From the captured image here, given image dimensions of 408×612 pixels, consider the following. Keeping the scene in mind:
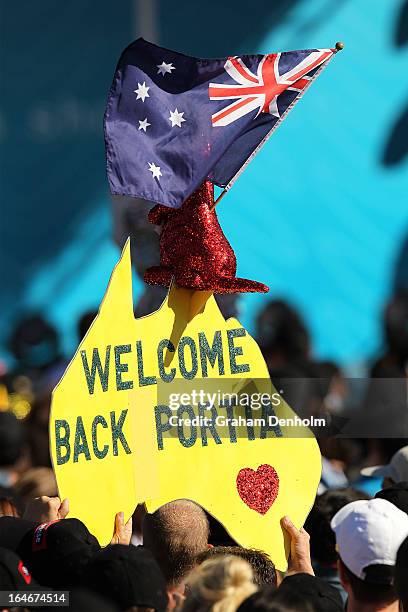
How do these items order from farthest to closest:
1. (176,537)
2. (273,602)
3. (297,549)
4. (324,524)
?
(324,524) → (297,549) → (176,537) → (273,602)

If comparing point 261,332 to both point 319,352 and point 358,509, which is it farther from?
point 358,509

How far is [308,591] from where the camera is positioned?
10.6 feet

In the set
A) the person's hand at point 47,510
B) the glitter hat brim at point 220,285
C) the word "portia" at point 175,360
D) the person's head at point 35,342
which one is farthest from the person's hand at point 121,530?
the person's head at point 35,342

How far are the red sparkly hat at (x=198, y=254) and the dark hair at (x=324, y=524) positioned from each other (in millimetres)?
859

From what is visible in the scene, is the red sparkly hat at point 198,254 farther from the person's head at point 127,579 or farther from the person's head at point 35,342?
the person's head at point 35,342

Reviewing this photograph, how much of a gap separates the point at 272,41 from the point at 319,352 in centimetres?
298

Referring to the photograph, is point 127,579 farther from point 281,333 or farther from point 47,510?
point 281,333

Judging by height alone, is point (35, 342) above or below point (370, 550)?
above

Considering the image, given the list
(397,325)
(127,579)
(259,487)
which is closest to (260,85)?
(259,487)

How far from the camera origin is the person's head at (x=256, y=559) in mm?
3846

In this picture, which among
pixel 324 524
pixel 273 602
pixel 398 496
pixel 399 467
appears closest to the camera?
pixel 273 602

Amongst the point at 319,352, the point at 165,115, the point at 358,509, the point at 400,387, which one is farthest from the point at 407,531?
the point at 319,352

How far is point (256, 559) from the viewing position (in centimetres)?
393

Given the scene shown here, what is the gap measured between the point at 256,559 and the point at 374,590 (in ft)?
1.63
